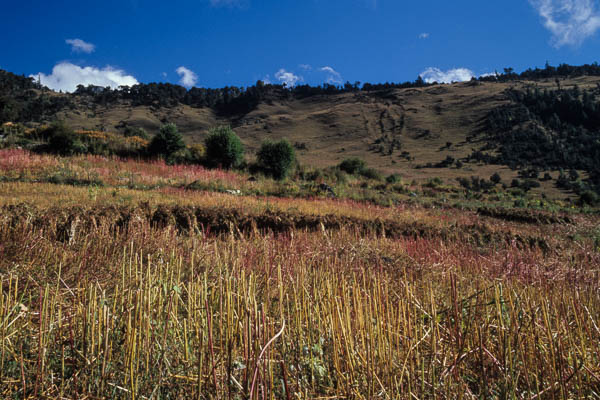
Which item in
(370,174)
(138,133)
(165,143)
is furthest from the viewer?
(138,133)

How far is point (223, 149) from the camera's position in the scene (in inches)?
734

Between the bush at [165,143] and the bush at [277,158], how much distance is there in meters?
5.54

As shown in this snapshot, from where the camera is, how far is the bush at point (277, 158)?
Result: 62.1ft

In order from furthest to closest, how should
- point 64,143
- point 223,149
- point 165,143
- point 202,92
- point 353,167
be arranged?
point 202,92, point 353,167, point 223,149, point 165,143, point 64,143

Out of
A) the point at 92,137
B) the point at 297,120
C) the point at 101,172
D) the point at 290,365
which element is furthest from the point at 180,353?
the point at 297,120

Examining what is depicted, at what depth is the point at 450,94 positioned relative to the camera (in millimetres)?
98750

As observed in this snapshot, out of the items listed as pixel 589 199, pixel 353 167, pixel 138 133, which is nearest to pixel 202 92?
pixel 138 133

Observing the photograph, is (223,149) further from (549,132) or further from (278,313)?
(549,132)

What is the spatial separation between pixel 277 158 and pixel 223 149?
3.41m

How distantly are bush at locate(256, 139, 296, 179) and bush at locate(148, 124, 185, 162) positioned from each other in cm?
554

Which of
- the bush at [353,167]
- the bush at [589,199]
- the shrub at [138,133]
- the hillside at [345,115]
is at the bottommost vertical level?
the bush at [589,199]

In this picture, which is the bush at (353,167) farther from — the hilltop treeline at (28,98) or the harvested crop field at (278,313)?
the hilltop treeline at (28,98)

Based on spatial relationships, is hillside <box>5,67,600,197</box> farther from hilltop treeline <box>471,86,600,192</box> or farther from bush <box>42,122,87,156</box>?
bush <box>42,122,87,156</box>

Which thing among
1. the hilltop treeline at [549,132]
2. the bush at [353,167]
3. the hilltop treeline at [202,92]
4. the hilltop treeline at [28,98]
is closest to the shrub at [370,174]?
the bush at [353,167]
